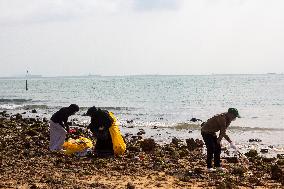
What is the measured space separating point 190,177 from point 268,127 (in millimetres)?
17069

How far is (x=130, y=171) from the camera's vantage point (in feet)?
36.2

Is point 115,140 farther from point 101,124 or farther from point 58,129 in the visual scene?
point 58,129

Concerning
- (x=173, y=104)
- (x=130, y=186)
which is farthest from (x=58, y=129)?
(x=173, y=104)

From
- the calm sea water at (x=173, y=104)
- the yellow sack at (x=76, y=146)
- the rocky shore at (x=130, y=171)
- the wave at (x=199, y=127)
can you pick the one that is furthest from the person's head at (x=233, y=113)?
the calm sea water at (x=173, y=104)

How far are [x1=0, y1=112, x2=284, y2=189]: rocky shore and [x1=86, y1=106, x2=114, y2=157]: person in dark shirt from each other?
1.42 ft

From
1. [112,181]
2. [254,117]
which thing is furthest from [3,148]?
[254,117]

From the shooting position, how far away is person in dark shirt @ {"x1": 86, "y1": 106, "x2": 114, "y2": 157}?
13055mm

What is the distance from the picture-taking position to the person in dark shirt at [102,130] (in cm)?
1305

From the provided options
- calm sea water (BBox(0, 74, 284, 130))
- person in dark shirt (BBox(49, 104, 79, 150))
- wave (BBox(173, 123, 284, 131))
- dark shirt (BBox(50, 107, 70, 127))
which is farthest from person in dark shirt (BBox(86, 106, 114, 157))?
calm sea water (BBox(0, 74, 284, 130))

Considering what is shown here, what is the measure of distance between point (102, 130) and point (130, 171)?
2.36 metres

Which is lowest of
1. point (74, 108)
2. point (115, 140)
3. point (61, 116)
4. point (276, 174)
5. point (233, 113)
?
point (276, 174)

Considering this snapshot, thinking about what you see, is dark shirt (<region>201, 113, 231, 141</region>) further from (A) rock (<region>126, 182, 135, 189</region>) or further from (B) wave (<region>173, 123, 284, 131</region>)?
(B) wave (<region>173, 123, 284, 131</region>)

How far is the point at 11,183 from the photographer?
937 centimetres

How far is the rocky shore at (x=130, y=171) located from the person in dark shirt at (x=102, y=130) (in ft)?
1.42
